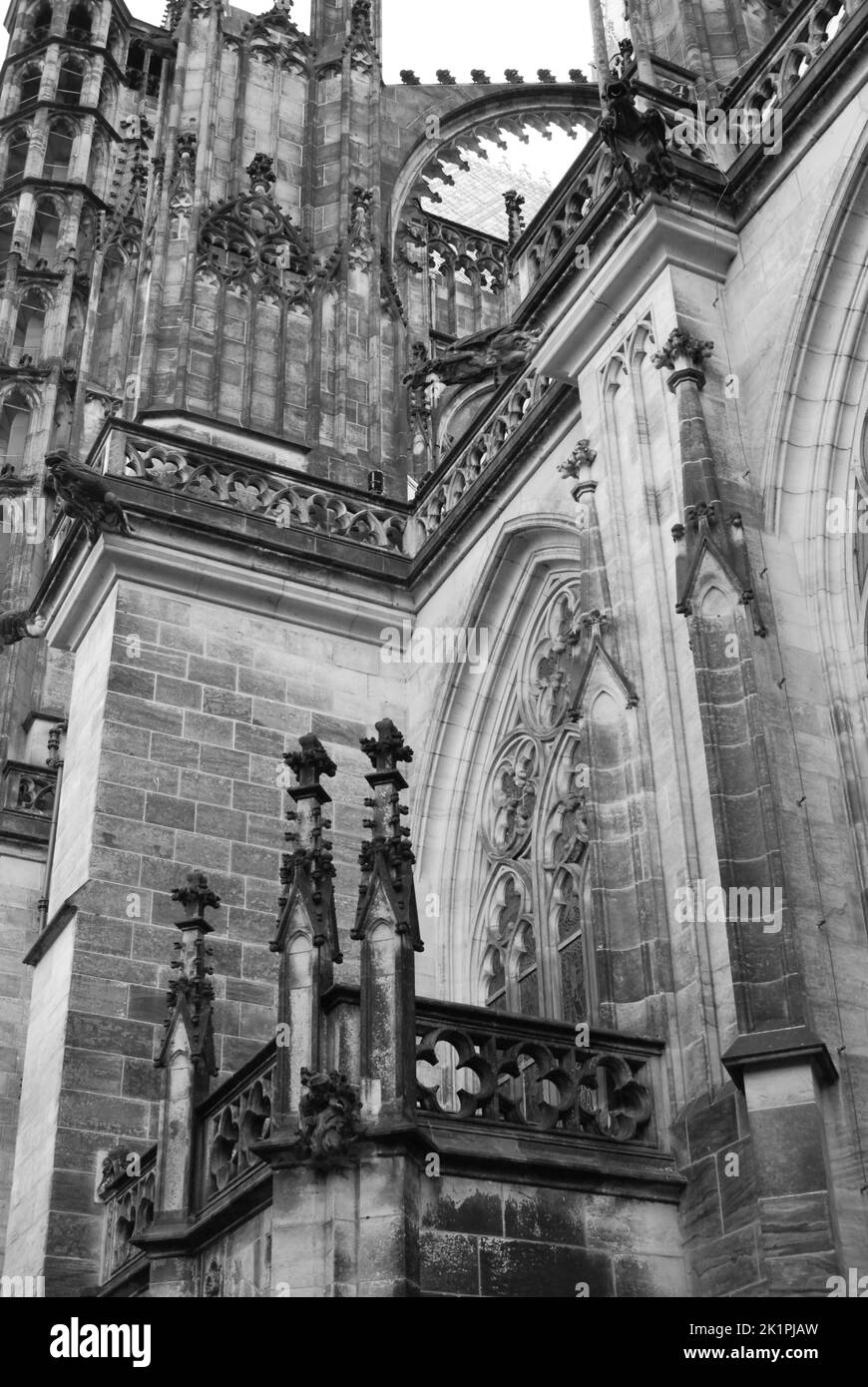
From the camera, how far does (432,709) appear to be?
15992 mm

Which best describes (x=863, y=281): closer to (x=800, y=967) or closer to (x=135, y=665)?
(x=800, y=967)

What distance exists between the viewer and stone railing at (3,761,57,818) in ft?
76.9

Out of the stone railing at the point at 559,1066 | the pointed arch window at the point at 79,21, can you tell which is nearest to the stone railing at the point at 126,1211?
the stone railing at the point at 559,1066

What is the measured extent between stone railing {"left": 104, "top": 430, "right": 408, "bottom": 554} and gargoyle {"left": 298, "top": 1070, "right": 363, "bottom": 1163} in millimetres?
8579

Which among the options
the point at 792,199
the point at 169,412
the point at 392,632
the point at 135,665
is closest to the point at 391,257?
the point at 169,412

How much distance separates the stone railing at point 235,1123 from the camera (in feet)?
33.2

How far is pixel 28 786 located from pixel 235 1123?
1411 centimetres

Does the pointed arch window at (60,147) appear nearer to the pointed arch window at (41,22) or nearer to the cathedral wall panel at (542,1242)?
the pointed arch window at (41,22)

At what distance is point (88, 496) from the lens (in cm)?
1579

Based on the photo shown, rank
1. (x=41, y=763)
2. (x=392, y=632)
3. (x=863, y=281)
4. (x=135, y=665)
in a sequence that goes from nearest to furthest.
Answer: (x=863, y=281)
(x=135, y=665)
(x=392, y=632)
(x=41, y=763)

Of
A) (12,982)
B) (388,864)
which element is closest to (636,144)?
(388,864)

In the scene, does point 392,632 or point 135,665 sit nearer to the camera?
point 135,665

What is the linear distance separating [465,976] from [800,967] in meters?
5.39

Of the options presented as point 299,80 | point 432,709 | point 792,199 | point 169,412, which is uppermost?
point 299,80
